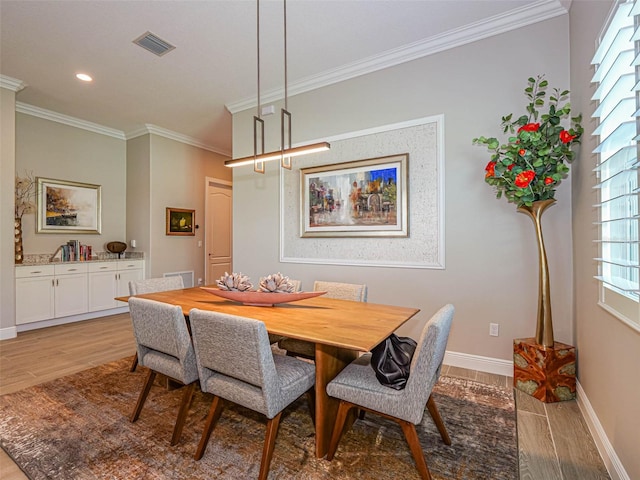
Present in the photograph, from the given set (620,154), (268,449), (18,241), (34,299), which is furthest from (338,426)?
(18,241)

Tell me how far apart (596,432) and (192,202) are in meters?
5.89

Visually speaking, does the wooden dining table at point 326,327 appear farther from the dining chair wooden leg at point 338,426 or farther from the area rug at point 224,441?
the area rug at point 224,441

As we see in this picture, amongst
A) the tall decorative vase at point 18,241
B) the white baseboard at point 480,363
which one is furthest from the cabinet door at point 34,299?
the white baseboard at point 480,363

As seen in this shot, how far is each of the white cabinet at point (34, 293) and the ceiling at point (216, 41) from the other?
2268 mm

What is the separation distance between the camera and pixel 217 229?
6.29 metres

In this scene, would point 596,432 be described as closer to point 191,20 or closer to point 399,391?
point 399,391

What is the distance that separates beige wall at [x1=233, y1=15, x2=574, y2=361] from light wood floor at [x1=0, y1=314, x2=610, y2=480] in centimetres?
57

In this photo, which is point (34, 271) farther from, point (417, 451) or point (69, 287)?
point (417, 451)

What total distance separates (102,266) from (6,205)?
4.53ft

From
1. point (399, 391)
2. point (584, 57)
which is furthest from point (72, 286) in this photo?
point (584, 57)

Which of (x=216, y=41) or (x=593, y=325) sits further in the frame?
(x=216, y=41)

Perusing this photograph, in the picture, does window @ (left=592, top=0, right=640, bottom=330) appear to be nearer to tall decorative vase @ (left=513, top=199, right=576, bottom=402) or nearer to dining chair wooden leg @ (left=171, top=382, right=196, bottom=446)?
tall decorative vase @ (left=513, top=199, right=576, bottom=402)

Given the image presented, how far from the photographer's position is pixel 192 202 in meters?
5.84

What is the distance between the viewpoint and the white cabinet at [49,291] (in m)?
3.99
